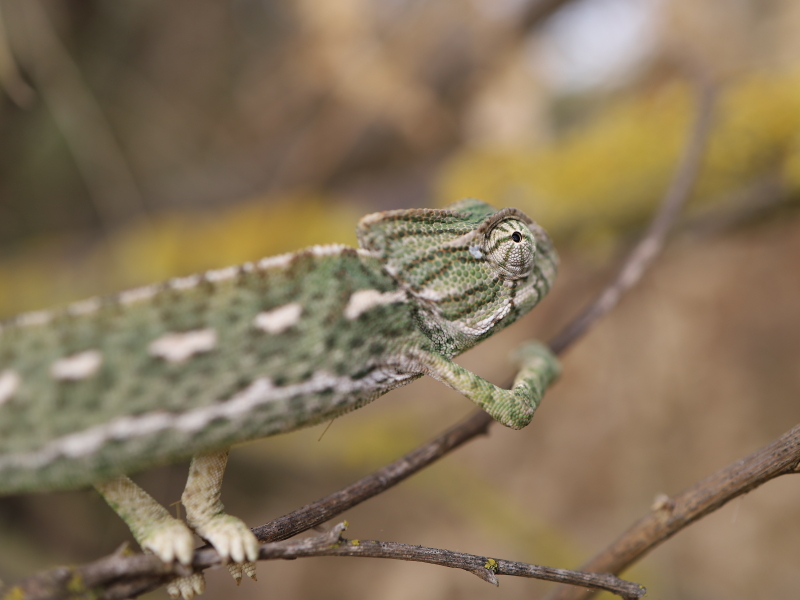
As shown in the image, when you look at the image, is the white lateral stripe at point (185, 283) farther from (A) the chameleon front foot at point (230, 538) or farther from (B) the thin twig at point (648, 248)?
(B) the thin twig at point (648, 248)

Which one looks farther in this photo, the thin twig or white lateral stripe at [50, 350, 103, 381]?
the thin twig

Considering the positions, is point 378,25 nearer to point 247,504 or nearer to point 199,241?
point 199,241

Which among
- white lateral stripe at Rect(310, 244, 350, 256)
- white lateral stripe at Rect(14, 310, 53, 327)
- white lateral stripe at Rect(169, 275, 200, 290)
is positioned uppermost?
white lateral stripe at Rect(14, 310, 53, 327)

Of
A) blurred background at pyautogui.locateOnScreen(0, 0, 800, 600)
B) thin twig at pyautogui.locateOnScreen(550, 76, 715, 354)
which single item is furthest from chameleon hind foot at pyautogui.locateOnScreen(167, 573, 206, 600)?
blurred background at pyautogui.locateOnScreen(0, 0, 800, 600)

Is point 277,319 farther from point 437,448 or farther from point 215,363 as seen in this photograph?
point 437,448

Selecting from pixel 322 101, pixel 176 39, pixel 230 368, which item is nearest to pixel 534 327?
pixel 322 101

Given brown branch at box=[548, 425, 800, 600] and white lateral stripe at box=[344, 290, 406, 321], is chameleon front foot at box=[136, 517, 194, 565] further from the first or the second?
brown branch at box=[548, 425, 800, 600]

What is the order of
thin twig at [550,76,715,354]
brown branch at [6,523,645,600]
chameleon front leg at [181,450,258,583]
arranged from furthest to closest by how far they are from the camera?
thin twig at [550,76,715,354]
chameleon front leg at [181,450,258,583]
brown branch at [6,523,645,600]

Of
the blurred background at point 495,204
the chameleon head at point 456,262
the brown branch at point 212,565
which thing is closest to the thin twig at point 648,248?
the chameleon head at point 456,262
